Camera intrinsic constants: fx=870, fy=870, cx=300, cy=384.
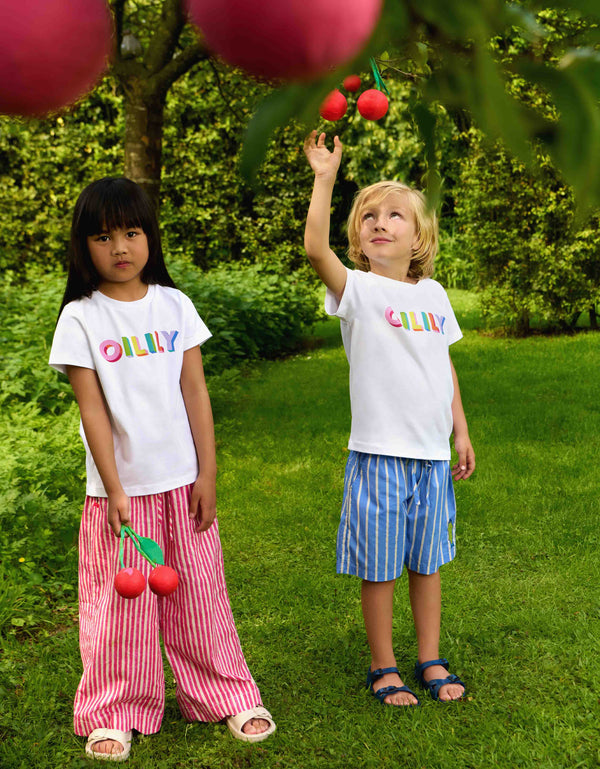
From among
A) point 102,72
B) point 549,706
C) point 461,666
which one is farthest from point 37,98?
point 461,666

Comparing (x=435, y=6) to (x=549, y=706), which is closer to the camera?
(x=435, y=6)

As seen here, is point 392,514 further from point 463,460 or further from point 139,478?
point 139,478

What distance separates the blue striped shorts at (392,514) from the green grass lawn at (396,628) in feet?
1.40

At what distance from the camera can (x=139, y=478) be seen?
6.76 feet

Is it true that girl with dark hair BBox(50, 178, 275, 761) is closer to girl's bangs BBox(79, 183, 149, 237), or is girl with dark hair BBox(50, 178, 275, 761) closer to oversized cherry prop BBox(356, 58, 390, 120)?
girl's bangs BBox(79, 183, 149, 237)

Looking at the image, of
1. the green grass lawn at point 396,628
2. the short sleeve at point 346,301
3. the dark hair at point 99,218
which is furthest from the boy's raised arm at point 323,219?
the green grass lawn at point 396,628

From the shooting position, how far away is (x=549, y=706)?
7.91 feet

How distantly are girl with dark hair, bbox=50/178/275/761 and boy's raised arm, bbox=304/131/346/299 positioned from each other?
1.15 ft

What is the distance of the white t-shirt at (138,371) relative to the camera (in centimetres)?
199

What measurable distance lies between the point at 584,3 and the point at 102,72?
211 mm

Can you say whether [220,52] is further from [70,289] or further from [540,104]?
[70,289]

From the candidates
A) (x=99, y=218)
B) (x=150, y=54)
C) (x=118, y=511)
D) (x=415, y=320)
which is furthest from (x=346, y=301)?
(x=150, y=54)

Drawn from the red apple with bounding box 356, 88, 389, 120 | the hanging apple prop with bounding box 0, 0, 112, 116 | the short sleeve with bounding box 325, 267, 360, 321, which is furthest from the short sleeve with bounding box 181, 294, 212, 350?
the hanging apple prop with bounding box 0, 0, 112, 116

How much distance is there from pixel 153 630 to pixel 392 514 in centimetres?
68
